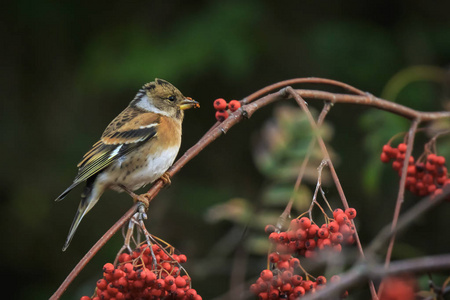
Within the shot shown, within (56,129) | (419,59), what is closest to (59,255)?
(56,129)

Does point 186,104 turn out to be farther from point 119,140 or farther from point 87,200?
point 87,200

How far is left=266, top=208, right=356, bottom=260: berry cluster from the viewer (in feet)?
4.76

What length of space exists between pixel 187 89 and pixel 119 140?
5.92 feet

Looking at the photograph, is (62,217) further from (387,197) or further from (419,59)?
(419,59)

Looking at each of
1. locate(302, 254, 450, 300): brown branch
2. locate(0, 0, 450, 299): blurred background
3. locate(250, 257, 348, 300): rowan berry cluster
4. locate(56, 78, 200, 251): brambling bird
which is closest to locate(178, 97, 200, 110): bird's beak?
locate(56, 78, 200, 251): brambling bird

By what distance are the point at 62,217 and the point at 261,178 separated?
166cm

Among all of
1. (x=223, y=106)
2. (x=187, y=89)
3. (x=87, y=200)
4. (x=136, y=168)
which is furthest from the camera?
(x=187, y=89)

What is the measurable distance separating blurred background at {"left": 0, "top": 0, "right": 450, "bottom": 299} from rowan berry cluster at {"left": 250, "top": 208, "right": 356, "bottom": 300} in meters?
2.03

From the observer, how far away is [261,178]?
4.76 metres

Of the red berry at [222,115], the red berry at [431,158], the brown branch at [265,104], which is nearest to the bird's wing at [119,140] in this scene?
the brown branch at [265,104]

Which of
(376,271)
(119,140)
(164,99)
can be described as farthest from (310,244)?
(164,99)

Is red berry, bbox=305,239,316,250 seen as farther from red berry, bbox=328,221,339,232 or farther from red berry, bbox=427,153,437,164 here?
red berry, bbox=427,153,437,164

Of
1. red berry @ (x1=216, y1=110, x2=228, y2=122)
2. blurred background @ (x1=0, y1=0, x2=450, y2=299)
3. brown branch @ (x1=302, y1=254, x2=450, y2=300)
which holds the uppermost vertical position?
brown branch @ (x1=302, y1=254, x2=450, y2=300)

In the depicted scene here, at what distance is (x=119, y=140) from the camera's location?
270 centimetres
